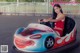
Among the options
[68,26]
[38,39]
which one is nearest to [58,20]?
[68,26]

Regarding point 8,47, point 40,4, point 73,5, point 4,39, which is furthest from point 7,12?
point 8,47

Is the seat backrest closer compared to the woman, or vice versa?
the woman

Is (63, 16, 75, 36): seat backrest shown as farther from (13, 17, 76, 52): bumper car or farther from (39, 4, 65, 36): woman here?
(13, 17, 76, 52): bumper car

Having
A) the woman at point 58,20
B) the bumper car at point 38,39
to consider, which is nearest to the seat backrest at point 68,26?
the woman at point 58,20

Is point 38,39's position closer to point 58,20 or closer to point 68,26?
point 58,20

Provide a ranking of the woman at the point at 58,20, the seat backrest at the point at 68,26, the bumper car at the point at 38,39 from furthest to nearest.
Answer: the seat backrest at the point at 68,26 → the woman at the point at 58,20 → the bumper car at the point at 38,39

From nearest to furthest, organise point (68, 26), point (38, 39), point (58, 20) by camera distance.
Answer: point (38, 39) < point (58, 20) < point (68, 26)

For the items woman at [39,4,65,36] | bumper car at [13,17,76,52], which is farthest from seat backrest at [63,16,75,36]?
bumper car at [13,17,76,52]

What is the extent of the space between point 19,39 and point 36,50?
33 centimetres

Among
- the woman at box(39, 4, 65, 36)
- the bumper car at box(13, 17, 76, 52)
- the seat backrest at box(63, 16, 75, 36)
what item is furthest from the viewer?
the seat backrest at box(63, 16, 75, 36)

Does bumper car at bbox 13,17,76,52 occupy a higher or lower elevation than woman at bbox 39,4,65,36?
lower

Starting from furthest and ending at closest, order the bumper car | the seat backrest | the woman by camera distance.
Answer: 1. the seat backrest
2. the woman
3. the bumper car

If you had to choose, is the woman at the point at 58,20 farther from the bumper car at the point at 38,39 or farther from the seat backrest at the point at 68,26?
the bumper car at the point at 38,39

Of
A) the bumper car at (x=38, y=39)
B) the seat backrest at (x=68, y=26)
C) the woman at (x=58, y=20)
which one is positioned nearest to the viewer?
the bumper car at (x=38, y=39)
